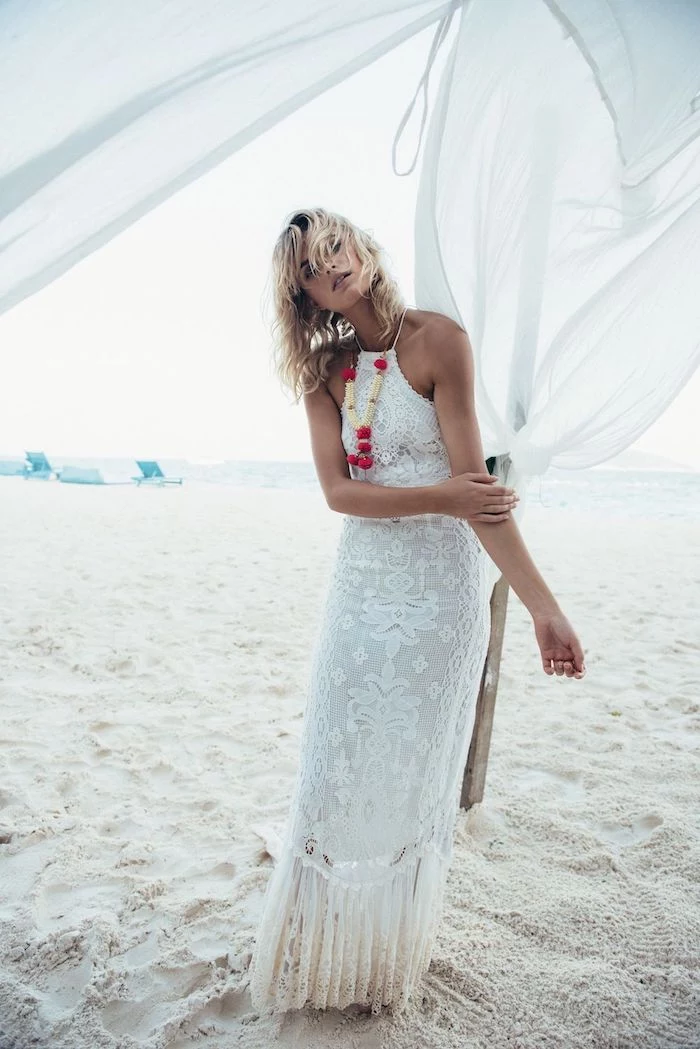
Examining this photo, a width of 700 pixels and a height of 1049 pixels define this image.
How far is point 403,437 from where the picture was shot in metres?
1.71

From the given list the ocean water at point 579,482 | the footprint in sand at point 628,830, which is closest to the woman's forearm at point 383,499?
the footprint in sand at point 628,830

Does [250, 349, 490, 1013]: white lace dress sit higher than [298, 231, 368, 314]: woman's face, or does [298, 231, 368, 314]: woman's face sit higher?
[298, 231, 368, 314]: woman's face

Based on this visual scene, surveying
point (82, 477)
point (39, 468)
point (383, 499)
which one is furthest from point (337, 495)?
point (39, 468)

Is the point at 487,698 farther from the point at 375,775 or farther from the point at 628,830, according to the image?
the point at 375,775

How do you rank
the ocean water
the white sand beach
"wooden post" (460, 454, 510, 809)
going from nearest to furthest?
1. the white sand beach
2. "wooden post" (460, 454, 510, 809)
3. the ocean water

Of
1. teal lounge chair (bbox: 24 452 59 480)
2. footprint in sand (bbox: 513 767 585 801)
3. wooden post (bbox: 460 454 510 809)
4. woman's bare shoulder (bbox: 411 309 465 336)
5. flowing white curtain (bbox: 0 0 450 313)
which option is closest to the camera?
flowing white curtain (bbox: 0 0 450 313)

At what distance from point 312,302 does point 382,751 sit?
3.70ft

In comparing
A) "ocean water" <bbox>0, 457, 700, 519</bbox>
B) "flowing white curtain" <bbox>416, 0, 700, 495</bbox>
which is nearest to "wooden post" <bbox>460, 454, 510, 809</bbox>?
"flowing white curtain" <bbox>416, 0, 700, 495</bbox>

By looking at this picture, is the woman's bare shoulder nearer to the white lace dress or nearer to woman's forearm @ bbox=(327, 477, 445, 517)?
the white lace dress

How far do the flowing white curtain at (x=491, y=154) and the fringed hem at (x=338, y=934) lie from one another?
1.16m

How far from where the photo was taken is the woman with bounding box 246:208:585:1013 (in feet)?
5.38

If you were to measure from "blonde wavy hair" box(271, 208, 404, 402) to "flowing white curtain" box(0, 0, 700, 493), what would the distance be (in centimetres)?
16

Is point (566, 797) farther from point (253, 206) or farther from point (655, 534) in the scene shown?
point (655, 534)

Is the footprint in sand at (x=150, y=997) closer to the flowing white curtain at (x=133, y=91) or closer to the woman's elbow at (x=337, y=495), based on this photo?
the woman's elbow at (x=337, y=495)
